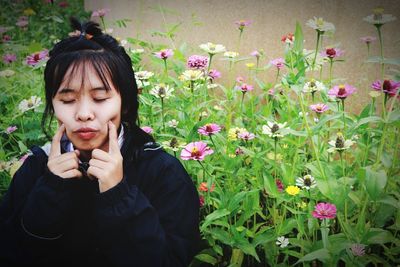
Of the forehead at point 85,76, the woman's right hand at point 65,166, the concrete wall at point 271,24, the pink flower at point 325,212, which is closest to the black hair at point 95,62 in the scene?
the forehead at point 85,76

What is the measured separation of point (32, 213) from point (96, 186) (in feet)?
0.45

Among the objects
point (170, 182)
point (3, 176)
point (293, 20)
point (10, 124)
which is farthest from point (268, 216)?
point (10, 124)

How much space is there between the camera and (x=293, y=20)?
1786mm

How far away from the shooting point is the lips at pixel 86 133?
78 cm

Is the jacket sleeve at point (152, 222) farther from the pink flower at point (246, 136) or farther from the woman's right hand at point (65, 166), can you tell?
the pink flower at point (246, 136)

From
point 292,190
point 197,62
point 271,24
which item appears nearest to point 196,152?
point 292,190

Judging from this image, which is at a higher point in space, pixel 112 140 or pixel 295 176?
pixel 112 140

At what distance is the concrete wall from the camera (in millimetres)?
1604

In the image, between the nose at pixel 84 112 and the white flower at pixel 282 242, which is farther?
the white flower at pixel 282 242

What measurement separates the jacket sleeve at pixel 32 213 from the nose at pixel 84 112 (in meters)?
0.13

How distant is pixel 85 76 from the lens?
0.79 metres

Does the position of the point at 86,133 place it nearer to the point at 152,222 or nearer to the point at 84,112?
the point at 84,112

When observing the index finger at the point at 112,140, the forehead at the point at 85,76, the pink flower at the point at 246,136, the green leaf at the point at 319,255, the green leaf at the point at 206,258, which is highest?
the forehead at the point at 85,76

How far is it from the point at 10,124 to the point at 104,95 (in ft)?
3.39
